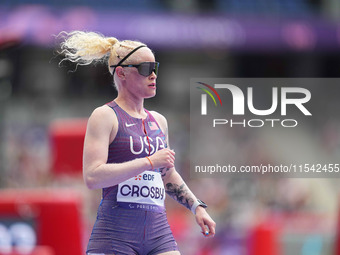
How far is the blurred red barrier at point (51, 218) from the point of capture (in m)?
6.84

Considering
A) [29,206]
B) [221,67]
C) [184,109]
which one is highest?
[221,67]

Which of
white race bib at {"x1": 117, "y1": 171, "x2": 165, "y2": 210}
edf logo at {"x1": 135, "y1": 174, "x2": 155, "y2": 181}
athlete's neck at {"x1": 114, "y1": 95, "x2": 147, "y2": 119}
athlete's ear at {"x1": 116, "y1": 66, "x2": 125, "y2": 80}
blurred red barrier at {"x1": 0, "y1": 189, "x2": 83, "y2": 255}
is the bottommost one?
blurred red barrier at {"x1": 0, "y1": 189, "x2": 83, "y2": 255}

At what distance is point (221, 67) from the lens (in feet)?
64.8

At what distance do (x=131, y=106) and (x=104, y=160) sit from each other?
39cm

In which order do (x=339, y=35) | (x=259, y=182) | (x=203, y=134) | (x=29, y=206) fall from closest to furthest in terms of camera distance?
(x=29, y=206)
(x=259, y=182)
(x=203, y=134)
(x=339, y=35)

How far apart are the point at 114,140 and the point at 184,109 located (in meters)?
13.8

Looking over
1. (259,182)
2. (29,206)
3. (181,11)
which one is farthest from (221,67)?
(29,206)

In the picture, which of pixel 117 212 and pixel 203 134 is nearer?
pixel 117 212

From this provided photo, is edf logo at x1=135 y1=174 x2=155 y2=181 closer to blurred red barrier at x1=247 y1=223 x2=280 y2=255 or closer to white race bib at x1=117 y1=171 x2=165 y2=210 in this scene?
white race bib at x1=117 y1=171 x2=165 y2=210

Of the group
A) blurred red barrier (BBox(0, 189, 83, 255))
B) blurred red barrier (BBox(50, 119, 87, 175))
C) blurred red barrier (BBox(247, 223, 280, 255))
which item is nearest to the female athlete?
blurred red barrier (BBox(50, 119, 87, 175))

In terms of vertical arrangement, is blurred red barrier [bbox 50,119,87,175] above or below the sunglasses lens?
below

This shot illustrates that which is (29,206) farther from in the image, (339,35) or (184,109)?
(339,35)

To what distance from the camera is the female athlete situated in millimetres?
3332

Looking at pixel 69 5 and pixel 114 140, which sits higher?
pixel 69 5
